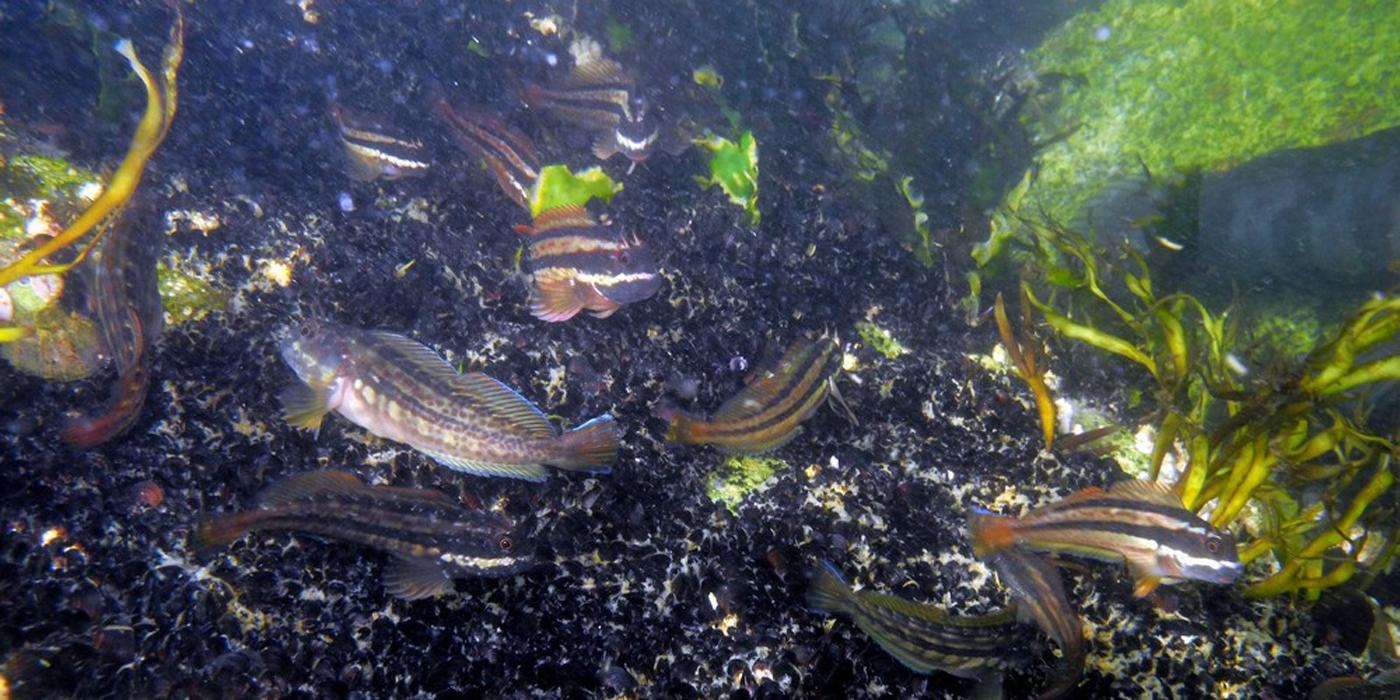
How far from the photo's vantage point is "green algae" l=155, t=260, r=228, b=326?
4301 millimetres

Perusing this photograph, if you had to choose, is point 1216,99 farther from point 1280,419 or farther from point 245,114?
point 245,114

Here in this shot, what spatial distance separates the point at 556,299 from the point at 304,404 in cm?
191

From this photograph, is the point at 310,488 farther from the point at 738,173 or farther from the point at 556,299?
the point at 738,173

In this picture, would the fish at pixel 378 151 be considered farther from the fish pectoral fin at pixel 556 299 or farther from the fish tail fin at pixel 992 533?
the fish tail fin at pixel 992 533

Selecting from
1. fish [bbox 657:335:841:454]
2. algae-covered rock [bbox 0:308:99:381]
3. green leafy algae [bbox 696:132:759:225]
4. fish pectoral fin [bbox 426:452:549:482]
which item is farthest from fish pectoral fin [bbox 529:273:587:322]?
algae-covered rock [bbox 0:308:99:381]

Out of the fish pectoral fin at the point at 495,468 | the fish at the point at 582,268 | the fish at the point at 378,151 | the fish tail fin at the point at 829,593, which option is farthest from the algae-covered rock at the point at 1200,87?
the fish at the point at 378,151

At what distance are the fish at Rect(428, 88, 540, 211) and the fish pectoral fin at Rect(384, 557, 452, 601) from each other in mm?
3647

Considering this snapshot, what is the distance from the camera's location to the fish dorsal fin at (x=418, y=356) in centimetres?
384

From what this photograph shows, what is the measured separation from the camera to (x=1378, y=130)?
215 inches

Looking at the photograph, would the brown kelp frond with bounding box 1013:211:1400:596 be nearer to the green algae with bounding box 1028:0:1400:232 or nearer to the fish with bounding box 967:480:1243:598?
the fish with bounding box 967:480:1243:598

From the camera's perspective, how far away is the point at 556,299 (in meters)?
4.80

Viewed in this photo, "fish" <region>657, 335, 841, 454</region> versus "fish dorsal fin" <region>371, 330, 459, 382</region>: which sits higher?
"fish" <region>657, 335, 841, 454</region>

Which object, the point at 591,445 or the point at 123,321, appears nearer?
the point at 591,445

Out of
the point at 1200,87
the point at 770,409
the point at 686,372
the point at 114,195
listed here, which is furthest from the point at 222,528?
the point at 1200,87
